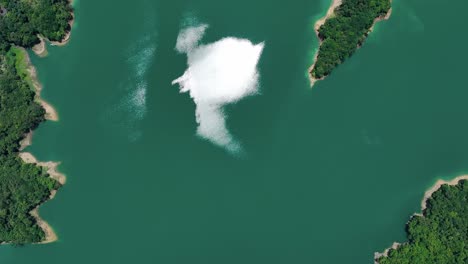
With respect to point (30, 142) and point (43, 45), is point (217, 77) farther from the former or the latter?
point (30, 142)

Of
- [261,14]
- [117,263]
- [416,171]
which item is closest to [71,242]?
[117,263]

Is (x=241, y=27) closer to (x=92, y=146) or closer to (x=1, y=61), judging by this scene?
(x=92, y=146)

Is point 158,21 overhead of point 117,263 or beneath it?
overhead

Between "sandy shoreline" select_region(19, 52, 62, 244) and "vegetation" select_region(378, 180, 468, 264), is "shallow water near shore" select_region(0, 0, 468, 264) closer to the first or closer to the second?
"sandy shoreline" select_region(19, 52, 62, 244)

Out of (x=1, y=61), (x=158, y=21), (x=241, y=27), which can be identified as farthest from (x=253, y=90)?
(x=1, y=61)

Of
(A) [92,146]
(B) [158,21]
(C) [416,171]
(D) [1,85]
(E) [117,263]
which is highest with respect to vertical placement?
(B) [158,21]
